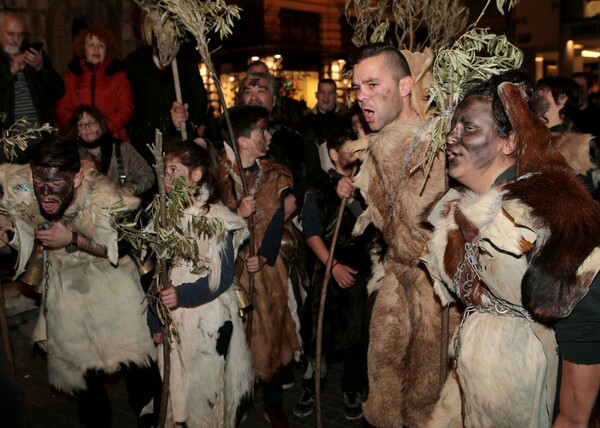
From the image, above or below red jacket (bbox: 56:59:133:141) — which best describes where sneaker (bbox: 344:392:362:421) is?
below

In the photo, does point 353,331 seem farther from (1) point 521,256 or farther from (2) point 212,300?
(1) point 521,256

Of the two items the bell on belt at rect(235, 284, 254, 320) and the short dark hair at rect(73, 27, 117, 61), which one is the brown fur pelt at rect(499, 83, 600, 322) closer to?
the bell on belt at rect(235, 284, 254, 320)

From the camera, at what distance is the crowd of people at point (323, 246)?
2.24 m

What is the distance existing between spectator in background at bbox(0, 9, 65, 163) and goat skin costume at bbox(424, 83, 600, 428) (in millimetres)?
4643

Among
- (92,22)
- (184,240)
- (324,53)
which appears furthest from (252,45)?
(184,240)

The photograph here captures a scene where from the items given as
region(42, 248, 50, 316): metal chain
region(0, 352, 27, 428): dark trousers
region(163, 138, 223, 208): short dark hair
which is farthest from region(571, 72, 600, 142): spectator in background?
region(0, 352, 27, 428): dark trousers

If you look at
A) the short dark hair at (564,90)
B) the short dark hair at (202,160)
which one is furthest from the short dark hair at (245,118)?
the short dark hair at (564,90)

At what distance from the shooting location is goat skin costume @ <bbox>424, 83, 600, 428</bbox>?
2.01 metres

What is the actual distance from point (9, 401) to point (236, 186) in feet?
7.35

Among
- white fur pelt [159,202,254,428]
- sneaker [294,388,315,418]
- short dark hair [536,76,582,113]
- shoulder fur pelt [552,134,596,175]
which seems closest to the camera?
white fur pelt [159,202,254,428]

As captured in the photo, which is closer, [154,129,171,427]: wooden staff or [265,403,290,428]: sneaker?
[154,129,171,427]: wooden staff

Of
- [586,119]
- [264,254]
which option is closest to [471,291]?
[264,254]

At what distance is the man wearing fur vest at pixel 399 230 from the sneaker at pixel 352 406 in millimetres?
1284

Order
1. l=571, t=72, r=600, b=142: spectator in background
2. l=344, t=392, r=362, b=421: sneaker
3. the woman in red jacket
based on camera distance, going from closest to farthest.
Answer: l=344, t=392, r=362, b=421: sneaker
l=571, t=72, r=600, b=142: spectator in background
the woman in red jacket
